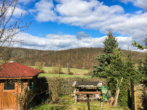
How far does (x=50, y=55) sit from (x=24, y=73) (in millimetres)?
39425

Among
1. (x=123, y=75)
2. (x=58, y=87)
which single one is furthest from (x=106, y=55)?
(x=58, y=87)

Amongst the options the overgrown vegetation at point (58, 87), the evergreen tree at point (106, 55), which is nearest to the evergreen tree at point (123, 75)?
the evergreen tree at point (106, 55)

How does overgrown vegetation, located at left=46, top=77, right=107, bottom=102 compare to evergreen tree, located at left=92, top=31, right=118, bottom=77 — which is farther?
evergreen tree, located at left=92, top=31, right=118, bottom=77

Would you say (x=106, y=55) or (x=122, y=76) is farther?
(x=106, y=55)

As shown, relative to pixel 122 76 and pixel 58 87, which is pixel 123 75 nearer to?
pixel 122 76

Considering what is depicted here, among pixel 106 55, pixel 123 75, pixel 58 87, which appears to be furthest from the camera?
pixel 106 55

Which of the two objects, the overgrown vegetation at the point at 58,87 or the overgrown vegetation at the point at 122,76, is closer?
the overgrown vegetation at the point at 122,76

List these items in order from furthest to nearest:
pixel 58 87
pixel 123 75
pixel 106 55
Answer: pixel 106 55 → pixel 58 87 → pixel 123 75

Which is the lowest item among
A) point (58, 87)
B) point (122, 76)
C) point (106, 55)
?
point (58, 87)

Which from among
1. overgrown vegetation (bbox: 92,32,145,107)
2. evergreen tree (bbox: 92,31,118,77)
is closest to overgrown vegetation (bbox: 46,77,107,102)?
evergreen tree (bbox: 92,31,118,77)

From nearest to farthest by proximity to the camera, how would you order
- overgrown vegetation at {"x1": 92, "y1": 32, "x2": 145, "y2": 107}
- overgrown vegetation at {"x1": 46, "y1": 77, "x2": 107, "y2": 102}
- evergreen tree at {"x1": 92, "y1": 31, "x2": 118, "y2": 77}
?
overgrown vegetation at {"x1": 92, "y1": 32, "x2": 145, "y2": 107} → overgrown vegetation at {"x1": 46, "y1": 77, "x2": 107, "y2": 102} → evergreen tree at {"x1": 92, "y1": 31, "x2": 118, "y2": 77}

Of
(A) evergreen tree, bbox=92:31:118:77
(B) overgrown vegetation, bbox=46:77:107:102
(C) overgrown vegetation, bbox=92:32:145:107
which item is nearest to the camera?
(C) overgrown vegetation, bbox=92:32:145:107

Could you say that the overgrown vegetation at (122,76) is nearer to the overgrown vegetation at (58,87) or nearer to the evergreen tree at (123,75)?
the evergreen tree at (123,75)

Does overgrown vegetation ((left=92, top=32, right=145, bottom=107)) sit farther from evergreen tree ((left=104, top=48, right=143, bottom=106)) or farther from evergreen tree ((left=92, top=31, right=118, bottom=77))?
evergreen tree ((left=92, top=31, right=118, bottom=77))
